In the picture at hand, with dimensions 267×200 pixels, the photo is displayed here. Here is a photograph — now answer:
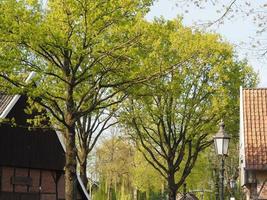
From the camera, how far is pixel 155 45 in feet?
62.8

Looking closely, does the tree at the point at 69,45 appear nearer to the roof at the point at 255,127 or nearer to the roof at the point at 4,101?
the roof at the point at 4,101

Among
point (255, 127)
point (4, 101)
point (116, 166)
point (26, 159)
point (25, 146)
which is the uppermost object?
point (4, 101)

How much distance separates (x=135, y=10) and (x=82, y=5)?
2.00m

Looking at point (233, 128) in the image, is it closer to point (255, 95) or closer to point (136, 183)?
point (255, 95)

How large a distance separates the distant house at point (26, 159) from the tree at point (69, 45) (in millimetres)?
6900

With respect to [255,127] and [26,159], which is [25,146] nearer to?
[26,159]

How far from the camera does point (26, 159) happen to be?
2616 centimetres

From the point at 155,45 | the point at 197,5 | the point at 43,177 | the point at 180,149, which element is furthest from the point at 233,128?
the point at 197,5

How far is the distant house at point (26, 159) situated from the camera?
25188 mm

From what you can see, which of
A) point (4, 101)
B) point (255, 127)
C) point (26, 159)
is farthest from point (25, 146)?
point (255, 127)

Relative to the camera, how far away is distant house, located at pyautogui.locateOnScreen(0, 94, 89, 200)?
25.2 m

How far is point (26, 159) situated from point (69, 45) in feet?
35.3

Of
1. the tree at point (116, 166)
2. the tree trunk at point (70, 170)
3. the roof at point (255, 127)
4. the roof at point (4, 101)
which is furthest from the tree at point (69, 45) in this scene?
the tree at point (116, 166)

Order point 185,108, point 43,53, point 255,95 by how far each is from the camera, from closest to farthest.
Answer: point 43,53, point 255,95, point 185,108
